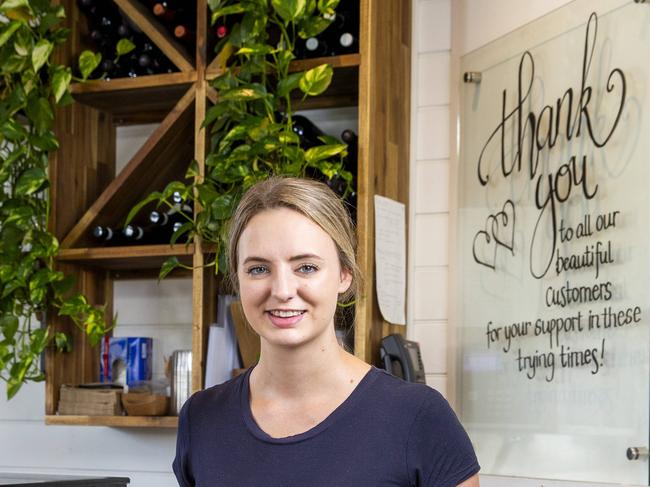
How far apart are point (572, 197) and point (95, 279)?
164 cm

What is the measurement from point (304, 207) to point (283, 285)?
0.13 meters

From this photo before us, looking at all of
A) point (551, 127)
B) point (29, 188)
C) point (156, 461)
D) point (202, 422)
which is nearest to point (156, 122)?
point (29, 188)

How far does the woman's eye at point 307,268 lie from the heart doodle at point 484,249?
157cm

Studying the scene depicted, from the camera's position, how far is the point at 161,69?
11.3 feet

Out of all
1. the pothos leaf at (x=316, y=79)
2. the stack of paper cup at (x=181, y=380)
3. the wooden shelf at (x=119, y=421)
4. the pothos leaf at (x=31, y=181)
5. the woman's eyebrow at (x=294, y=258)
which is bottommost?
the wooden shelf at (x=119, y=421)

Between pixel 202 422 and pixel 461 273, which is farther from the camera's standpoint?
pixel 461 273

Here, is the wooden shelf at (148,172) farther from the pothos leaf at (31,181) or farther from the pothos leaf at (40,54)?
the pothos leaf at (40,54)

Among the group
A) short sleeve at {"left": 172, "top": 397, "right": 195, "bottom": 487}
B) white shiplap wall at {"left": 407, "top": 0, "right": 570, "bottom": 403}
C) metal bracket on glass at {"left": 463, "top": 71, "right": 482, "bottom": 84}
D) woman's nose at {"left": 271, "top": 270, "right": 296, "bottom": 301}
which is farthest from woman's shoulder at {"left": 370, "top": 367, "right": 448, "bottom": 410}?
metal bracket on glass at {"left": 463, "top": 71, "right": 482, "bottom": 84}

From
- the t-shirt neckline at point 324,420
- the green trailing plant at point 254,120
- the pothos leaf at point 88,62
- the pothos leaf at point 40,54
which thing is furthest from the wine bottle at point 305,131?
the t-shirt neckline at point 324,420

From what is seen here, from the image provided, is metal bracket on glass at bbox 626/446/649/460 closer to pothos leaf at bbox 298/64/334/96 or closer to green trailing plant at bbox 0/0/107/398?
pothos leaf at bbox 298/64/334/96

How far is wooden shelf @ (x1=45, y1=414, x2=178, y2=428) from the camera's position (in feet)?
10.6

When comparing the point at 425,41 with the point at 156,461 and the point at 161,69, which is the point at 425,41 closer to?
the point at 161,69

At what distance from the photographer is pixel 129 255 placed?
131 inches

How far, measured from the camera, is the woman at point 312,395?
1.57 m
